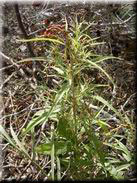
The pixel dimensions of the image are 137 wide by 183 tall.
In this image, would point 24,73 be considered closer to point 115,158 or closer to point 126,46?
point 126,46

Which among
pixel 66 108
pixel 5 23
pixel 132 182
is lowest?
pixel 132 182

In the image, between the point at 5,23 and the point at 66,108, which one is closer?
the point at 66,108

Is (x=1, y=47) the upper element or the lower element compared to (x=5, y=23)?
lower

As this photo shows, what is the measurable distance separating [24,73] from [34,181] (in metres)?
0.58

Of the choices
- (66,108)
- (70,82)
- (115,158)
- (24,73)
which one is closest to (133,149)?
(115,158)

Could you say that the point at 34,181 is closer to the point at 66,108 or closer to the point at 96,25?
the point at 66,108

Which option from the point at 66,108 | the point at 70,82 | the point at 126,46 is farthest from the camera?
the point at 126,46

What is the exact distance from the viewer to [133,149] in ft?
4.61

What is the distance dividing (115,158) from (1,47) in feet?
2.95

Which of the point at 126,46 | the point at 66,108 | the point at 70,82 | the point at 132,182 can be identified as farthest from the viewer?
the point at 126,46

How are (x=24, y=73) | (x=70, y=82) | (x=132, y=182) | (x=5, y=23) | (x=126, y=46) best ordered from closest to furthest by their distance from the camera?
(x=70, y=82) < (x=132, y=182) < (x=24, y=73) < (x=126, y=46) < (x=5, y=23)

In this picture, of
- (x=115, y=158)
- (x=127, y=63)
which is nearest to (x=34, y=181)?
(x=115, y=158)

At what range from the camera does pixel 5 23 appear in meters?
2.12

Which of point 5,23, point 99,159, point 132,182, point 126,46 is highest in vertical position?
point 5,23
